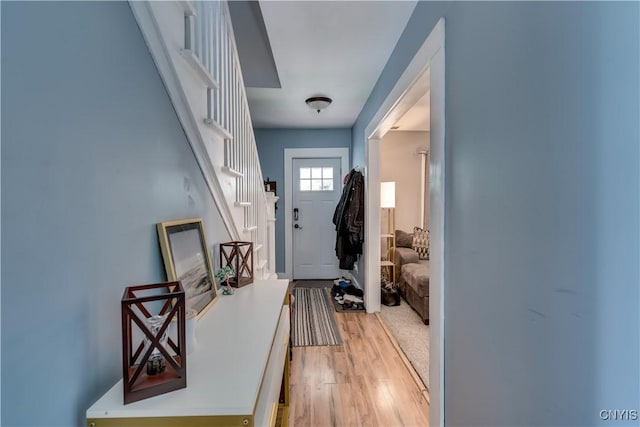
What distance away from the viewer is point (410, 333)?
281 cm

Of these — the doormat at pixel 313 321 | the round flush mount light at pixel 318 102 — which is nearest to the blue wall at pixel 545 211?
the doormat at pixel 313 321

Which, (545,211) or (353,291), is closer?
(545,211)

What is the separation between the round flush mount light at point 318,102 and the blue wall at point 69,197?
2413 millimetres

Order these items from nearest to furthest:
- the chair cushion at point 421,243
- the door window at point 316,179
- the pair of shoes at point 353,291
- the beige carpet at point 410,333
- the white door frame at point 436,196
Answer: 1. the white door frame at point 436,196
2. the beige carpet at point 410,333
3. the pair of shoes at point 353,291
4. the chair cushion at point 421,243
5. the door window at point 316,179

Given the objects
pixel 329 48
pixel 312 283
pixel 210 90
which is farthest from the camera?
pixel 312 283

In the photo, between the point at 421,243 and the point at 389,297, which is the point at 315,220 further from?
the point at 389,297

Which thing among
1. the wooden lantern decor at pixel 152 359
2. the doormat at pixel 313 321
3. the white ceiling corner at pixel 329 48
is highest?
the white ceiling corner at pixel 329 48

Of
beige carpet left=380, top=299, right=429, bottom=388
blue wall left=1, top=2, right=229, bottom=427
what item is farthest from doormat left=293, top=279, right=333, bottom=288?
blue wall left=1, top=2, right=229, bottom=427

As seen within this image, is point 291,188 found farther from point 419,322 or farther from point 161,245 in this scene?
point 161,245

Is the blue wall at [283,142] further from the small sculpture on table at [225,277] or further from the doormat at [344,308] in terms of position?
the small sculpture on table at [225,277]

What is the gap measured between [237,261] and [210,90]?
79cm

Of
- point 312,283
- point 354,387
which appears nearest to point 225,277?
point 354,387

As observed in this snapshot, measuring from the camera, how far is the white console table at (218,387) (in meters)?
0.62

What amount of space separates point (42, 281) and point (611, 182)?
1.06 meters
